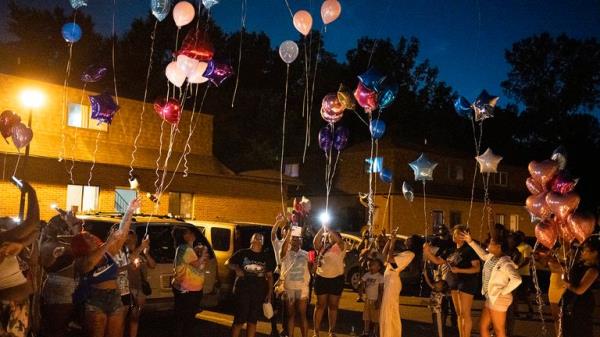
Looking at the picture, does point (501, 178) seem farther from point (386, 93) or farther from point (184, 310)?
point (184, 310)

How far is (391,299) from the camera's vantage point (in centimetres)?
905

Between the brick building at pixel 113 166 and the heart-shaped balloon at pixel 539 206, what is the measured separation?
42.9 feet

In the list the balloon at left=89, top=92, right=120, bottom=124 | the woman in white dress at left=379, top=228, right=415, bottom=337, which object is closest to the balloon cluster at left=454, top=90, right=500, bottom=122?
the woman in white dress at left=379, top=228, right=415, bottom=337

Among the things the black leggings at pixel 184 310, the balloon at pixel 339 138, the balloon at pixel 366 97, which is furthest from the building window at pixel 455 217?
the black leggings at pixel 184 310

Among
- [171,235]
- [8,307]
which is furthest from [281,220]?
[8,307]

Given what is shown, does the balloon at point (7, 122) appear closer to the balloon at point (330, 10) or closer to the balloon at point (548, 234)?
the balloon at point (330, 10)

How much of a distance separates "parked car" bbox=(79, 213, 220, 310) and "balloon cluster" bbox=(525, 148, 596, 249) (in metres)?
5.32

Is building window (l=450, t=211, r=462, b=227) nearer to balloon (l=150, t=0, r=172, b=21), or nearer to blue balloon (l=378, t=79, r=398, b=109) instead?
blue balloon (l=378, t=79, r=398, b=109)

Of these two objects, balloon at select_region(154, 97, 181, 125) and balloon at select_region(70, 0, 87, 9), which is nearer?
balloon at select_region(70, 0, 87, 9)

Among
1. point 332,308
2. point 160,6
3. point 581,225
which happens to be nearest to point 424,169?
point 332,308

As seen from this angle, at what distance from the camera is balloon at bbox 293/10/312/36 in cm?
1252

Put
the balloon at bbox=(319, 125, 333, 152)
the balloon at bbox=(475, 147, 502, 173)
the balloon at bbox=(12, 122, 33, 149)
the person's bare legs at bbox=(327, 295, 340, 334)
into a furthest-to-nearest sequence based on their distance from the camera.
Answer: the balloon at bbox=(475, 147, 502, 173) < the balloon at bbox=(319, 125, 333, 152) < the balloon at bbox=(12, 122, 33, 149) < the person's bare legs at bbox=(327, 295, 340, 334)

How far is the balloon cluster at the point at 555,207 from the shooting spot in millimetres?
8539

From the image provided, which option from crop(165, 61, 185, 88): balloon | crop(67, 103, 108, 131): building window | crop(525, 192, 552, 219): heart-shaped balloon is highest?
crop(67, 103, 108, 131): building window
